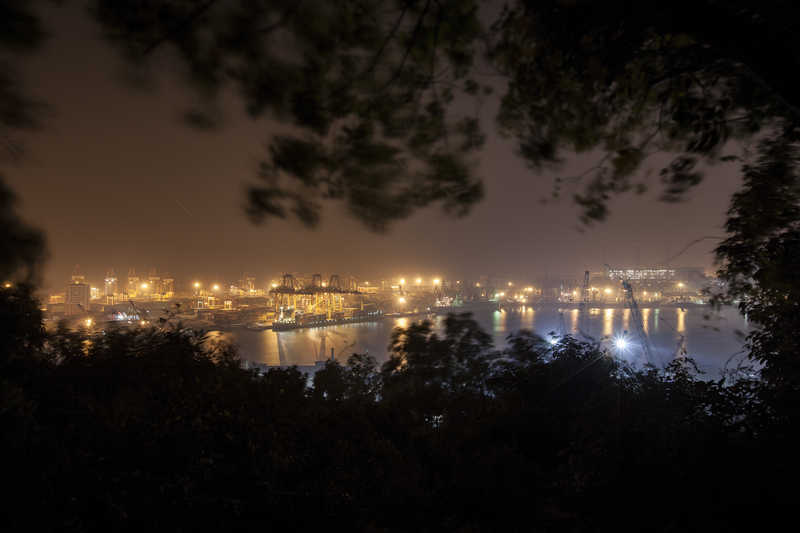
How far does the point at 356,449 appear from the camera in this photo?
7.40 ft

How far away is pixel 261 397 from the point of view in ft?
8.63

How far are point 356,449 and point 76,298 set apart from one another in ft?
26.4

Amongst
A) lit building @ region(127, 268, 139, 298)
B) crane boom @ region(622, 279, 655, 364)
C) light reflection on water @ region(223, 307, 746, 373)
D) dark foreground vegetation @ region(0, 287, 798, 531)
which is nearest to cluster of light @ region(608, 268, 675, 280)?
crane boom @ region(622, 279, 655, 364)

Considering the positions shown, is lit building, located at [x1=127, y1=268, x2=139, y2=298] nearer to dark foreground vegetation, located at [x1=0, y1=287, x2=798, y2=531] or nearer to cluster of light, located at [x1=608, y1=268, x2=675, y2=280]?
→ dark foreground vegetation, located at [x1=0, y1=287, x2=798, y2=531]

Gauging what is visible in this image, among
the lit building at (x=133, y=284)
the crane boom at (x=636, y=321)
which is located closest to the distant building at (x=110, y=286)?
the lit building at (x=133, y=284)

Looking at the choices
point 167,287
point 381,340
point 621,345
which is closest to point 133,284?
point 167,287

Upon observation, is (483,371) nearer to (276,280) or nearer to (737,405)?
(737,405)

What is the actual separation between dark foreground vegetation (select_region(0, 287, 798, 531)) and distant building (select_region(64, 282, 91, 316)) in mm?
4527

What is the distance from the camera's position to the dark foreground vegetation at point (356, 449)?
1594 mm

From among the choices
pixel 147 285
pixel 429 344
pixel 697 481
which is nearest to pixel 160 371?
pixel 429 344

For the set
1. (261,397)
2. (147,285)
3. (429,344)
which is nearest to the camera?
(261,397)

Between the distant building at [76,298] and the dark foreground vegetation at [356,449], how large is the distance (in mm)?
4527

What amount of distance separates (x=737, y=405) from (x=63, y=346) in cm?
610

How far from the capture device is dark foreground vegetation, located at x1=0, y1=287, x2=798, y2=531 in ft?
5.23
